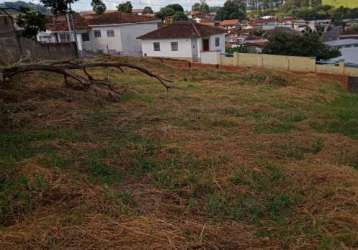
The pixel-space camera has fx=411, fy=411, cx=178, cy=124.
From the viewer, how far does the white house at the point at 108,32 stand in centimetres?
3212

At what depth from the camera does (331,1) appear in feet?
297

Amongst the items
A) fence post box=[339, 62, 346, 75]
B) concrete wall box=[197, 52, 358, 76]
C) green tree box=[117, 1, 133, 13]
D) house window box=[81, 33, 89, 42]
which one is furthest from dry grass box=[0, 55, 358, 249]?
green tree box=[117, 1, 133, 13]

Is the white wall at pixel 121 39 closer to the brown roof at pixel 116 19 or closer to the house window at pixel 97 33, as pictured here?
the house window at pixel 97 33

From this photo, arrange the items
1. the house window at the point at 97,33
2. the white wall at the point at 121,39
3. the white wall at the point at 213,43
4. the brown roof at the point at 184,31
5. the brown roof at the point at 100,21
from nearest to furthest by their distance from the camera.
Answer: the brown roof at the point at 184,31 → the white wall at the point at 213,43 → the white wall at the point at 121,39 → the brown roof at the point at 100,21 → the house window at the point at 97,33

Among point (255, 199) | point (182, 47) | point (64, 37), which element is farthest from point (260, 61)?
point (64, 37)

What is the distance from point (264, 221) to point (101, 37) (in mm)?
30768

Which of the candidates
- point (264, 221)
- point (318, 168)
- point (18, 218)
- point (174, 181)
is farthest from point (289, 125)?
point (18, 218)

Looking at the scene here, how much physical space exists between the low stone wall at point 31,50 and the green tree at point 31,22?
1.27ft

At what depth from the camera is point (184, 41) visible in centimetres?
2808

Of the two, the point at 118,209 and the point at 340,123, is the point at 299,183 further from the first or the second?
the point at 340,123

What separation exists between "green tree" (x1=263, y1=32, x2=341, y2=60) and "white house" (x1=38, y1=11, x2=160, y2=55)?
10.7 meters

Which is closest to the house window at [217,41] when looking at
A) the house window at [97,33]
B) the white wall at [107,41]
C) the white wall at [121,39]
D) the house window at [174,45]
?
the house window at [174,45]

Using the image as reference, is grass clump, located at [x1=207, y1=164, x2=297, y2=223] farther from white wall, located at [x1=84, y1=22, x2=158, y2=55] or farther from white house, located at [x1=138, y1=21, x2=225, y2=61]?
white wall, located at [x1=84, y1=22, x2=158, y2=55]

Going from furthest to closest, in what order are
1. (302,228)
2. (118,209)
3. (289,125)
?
1. (289,125)
2. (118,209)
3. (302,228)
